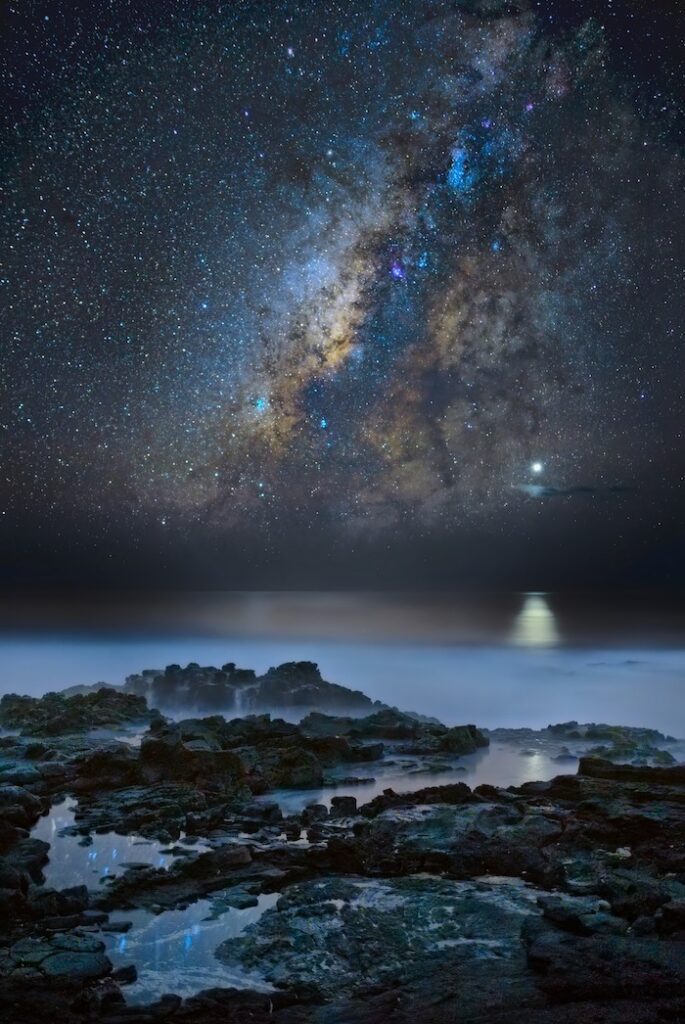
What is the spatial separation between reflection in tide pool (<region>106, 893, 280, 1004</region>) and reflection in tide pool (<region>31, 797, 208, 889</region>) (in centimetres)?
167

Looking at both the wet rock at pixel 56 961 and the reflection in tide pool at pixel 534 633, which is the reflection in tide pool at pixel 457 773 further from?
the reflection in tide pool at pixel 534 633

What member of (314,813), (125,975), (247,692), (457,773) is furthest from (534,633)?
(125,975)

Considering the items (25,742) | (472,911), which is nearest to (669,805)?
(472,911)

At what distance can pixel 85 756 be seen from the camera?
59.5 feet

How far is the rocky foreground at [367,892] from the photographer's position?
25.2ft

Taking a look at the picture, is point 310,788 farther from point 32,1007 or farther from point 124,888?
point 32,1007

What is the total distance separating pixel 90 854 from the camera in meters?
12.2

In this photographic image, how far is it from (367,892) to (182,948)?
2.69m

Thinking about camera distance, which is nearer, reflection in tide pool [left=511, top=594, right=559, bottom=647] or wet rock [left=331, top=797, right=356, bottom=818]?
wet rock [left=331, top=797, right=356, bottom=818]

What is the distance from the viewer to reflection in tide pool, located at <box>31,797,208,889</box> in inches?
443

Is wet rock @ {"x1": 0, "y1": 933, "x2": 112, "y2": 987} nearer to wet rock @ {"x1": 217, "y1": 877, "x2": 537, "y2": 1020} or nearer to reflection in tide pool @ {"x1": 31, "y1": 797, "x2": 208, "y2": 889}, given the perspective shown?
wet rock @ {"x1": 217, "y1": 877, "x2": 537, "y2": 1020}

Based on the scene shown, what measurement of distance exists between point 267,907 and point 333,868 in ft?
4.98

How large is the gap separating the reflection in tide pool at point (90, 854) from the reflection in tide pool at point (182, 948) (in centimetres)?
167

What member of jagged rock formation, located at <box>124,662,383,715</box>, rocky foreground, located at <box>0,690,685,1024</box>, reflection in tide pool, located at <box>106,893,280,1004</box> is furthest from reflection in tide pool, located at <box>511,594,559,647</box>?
reflection in tide pool, located at <box>106,893,280,1004</box>
